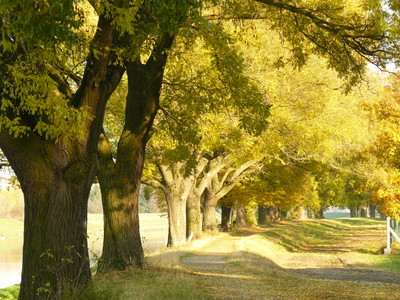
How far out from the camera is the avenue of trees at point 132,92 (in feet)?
28.8

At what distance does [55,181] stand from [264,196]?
3681cm

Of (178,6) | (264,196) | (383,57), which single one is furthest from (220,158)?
(178,6)

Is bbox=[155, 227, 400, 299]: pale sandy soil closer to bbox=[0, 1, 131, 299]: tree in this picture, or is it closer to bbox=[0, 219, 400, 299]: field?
bbox=[0, 219, 400, 299]: field

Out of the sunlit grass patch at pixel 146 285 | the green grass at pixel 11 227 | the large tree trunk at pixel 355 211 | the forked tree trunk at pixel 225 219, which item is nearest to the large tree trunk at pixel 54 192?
the sunlit grass patch at pixel 146 285

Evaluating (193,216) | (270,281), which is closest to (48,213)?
(270,281)

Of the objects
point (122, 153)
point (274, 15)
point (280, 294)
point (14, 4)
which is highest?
point (274, 15)

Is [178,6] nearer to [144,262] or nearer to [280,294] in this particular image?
[280,294]

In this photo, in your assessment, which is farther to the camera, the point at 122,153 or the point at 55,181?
the point at 122,153

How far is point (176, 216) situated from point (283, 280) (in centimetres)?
1433

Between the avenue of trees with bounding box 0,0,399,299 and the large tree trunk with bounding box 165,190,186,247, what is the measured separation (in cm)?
393

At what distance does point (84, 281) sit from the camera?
10586mm

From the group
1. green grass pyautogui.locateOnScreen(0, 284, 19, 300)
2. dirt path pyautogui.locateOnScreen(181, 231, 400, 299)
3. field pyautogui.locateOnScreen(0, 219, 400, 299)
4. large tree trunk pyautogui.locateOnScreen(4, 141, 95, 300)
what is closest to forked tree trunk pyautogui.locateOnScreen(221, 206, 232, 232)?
field pyautogui.locateOnScreen(0, 219, 400, 299)

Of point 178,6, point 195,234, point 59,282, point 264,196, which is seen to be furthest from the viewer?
point 264,196

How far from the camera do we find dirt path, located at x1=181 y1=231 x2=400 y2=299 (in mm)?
13336
